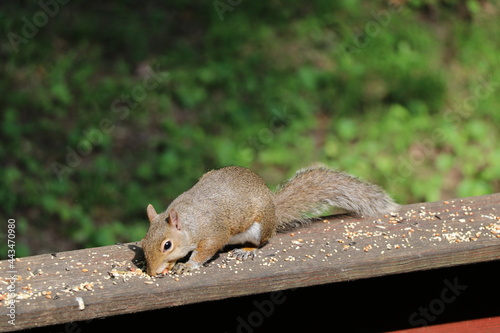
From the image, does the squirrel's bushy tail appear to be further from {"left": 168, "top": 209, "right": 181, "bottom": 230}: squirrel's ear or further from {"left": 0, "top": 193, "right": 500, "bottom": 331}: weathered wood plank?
{"left": 168, "top": 209, "right": 181, "bottom": 230}: squirrel's ear

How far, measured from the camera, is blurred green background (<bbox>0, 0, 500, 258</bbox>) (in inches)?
184

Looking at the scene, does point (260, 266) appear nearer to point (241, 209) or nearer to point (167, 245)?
point (167, 245)

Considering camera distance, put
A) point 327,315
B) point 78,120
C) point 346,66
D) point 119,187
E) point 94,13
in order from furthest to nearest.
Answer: point 94,13
point 346,66
point 78,120
point 119,187
point 327,315

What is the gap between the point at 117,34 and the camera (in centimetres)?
563

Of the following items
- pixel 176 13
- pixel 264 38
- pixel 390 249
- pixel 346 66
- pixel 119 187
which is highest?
pixel 176 13

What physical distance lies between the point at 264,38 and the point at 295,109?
79cm

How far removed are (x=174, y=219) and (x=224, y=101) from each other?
2.84 meters

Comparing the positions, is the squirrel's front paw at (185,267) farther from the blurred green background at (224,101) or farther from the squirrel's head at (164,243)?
the blurred green background at (224,101)

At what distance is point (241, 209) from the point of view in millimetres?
2615

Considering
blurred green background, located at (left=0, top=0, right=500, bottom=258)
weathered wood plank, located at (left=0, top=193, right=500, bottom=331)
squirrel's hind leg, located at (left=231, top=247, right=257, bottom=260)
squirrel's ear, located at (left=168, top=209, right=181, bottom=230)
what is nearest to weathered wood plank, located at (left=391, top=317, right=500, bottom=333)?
weathered wood plank, located at (left=0, top=193, right=500, bottom=331)

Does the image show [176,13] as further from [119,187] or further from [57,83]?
[119,187]

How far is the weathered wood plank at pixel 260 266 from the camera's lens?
191 centimetres

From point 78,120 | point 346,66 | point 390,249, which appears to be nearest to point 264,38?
point 346,66

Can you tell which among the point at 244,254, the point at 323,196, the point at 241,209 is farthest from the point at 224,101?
the point at 244,254
